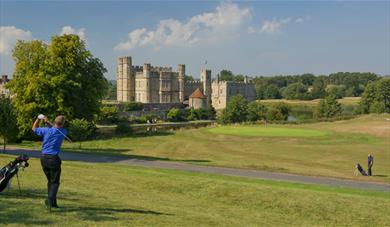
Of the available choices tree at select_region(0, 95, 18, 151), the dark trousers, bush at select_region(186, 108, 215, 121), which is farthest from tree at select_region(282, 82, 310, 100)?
the dark trousers

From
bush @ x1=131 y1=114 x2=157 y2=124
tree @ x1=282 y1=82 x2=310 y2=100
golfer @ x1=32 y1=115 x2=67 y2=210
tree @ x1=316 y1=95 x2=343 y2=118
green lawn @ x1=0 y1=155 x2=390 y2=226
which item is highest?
tree @ x1=282 y1=82 x2=310 y2=100

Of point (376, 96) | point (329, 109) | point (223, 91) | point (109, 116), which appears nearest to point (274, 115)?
point (329, 109)

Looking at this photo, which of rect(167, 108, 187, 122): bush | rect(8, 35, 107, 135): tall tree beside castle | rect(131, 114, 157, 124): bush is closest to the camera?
rect(8, 35, 107, 135): tall tree beside castle

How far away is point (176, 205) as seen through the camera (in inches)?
526

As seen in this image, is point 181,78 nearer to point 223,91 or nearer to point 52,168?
point 223,91

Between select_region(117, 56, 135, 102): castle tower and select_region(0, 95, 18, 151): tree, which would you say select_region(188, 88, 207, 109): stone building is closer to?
select_region(117, 56, 135, 102): castle tower

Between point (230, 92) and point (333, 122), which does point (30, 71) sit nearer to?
point (333, 122)

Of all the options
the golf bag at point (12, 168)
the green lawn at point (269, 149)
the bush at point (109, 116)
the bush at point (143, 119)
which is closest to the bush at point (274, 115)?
the bush at point (143, 119)

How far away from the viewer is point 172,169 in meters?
26.6

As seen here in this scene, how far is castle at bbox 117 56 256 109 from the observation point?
125 meters

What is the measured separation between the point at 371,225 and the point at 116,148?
31.8 meters

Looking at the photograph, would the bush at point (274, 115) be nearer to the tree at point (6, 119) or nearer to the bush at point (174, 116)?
the bush at point (174, 116)

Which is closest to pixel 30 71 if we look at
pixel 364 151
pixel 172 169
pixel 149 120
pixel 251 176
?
pixel 172 169

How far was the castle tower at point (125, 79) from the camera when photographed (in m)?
127
